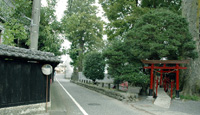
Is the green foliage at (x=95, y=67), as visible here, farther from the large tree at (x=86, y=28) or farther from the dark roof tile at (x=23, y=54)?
the dark roof tile at (x=23, y=54)

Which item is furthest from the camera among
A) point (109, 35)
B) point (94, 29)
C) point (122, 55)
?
point (94, 29)

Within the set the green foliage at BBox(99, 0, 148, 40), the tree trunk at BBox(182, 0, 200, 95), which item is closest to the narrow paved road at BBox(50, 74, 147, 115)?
the tree trunk at BBox(182, 0, 200, 95)

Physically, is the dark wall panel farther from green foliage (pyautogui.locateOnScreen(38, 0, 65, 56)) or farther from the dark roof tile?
green foliage (pyautogui.locateOnScreen(38, 0, 65, 56))

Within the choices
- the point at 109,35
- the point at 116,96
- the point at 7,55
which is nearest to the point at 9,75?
the point at 7,55

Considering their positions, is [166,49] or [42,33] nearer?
[42,33]

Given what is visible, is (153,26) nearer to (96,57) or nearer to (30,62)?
(30,62)

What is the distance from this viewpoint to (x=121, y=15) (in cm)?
2222

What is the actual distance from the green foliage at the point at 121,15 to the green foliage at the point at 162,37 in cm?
520

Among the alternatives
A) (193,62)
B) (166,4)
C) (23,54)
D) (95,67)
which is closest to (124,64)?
(193,62)

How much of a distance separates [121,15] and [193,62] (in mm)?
10084

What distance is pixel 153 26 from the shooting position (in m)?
13.8

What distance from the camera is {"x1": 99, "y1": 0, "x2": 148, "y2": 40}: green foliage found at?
19.7 meters

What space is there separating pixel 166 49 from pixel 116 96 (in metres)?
5.19

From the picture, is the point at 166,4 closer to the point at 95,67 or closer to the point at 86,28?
the point at 95,67
